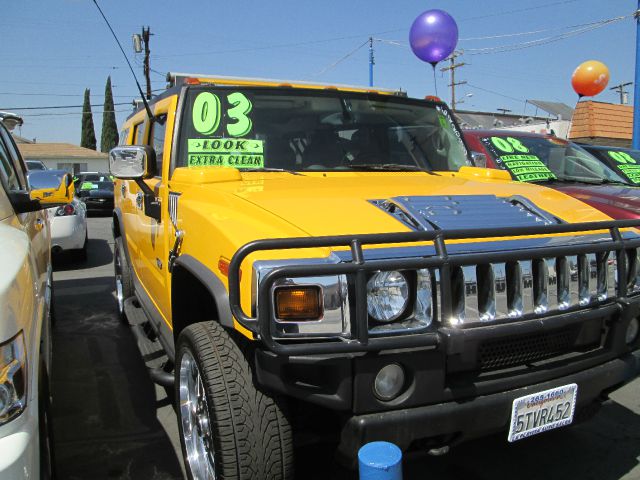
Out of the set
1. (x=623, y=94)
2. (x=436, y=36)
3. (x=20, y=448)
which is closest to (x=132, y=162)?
(x=20, y=448)

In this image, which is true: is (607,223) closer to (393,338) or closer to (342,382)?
(393,338)

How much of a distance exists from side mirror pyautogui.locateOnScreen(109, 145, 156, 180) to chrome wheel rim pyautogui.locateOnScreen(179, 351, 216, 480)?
48.1 inches

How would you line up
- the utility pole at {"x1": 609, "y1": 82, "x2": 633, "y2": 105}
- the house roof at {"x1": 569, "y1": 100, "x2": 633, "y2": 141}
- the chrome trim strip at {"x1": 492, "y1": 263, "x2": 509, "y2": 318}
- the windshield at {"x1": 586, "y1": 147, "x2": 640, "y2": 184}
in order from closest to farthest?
the chrome trim strip at {"x1": 492, "y1": 263, "x2": 509, "y2": 318} → the windshield at {"x1": 586, "y1": 147, "x2": 640, "y2": 184} → the house roof at {"x1": 569, "y1": 100, "x2": 633, "y2": 141} → the utility pole at {"x1": 609, "y1": 82, "x2": 633, "y2": 105}

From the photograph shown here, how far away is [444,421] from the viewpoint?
6.37 ft

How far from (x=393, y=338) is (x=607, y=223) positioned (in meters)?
1.17

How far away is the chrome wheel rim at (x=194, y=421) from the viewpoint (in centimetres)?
237

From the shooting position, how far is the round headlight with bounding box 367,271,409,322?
192 centimetres

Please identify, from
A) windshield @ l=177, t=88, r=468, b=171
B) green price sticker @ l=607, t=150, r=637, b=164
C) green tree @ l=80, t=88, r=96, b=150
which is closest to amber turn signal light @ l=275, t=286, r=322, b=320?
windshield @ l=177, t=88, r=468, b=171

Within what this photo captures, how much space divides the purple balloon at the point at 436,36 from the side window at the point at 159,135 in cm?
565

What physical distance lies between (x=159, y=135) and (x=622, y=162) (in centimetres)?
657

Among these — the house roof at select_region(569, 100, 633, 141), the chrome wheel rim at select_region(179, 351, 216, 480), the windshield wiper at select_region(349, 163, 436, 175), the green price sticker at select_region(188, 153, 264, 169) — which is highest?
the house roof at select_region(569, 100, 633, 141)

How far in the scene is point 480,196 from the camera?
2.71 meters

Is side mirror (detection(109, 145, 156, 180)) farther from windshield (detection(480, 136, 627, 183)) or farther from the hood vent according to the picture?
windshield (detection(480, 136, 627, 183))

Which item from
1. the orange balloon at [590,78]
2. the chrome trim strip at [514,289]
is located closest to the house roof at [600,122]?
the orange balloon at [590,78]
